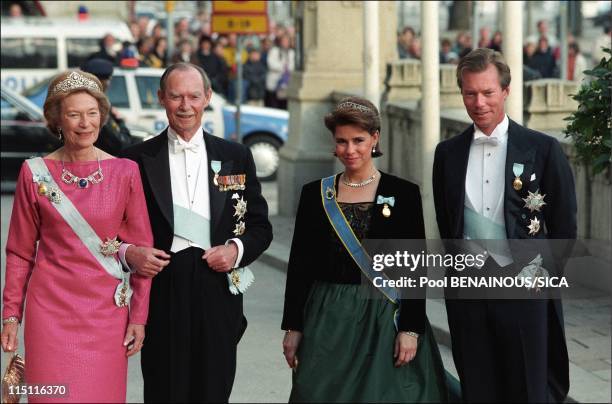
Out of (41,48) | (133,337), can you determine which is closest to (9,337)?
(133,337)

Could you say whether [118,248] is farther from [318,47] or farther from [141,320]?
[318,47]

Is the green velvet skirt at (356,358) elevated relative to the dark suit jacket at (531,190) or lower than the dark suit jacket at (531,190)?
Answer: lower

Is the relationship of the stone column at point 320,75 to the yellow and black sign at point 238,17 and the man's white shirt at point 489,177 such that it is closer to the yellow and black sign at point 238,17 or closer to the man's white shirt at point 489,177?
the yellow and black sign at point 238,17

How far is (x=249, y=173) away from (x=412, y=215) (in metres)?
0.73

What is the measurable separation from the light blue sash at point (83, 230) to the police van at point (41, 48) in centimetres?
2309

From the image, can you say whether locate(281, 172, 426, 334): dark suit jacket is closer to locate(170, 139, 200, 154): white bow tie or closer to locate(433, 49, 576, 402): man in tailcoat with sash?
locate(433, 49, 576, 402): man in tailcoat with sash

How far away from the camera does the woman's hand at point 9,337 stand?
6.16 m

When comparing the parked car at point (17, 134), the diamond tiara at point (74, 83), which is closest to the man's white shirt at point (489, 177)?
the diamond tiara at point (74, 83)

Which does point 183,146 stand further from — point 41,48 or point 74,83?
point 41,48

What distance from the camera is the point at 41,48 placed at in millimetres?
29516

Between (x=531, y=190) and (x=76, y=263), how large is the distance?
1720mm

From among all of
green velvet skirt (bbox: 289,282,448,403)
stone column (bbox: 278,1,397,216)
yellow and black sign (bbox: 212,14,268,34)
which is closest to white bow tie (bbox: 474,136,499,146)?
green velvet skirt (bbox: 289,282,448,403)

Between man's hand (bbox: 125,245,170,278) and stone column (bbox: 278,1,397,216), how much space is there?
12.6 metres

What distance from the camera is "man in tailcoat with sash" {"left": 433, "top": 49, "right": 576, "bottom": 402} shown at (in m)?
6.12
